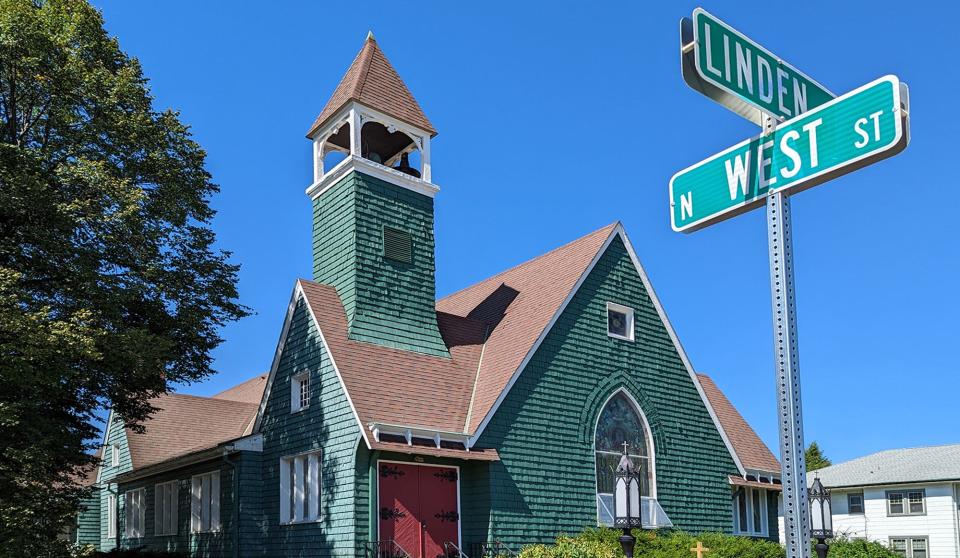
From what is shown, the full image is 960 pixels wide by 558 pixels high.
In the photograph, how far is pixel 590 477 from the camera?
70.7 feet

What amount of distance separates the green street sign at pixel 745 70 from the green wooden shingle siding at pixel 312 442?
49.1 ft

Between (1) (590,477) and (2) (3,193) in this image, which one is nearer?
(2) (3,193)

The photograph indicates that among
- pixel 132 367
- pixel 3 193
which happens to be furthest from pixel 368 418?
pixel 3 193

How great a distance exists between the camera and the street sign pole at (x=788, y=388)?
4.17 meters

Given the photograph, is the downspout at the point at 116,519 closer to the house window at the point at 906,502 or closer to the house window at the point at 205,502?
the house window at the point at 205,502

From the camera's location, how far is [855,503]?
44281mm

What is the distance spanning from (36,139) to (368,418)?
1056cm

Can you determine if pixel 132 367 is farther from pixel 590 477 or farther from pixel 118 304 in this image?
pixel 590 477

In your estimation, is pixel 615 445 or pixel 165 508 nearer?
pixel 615 445

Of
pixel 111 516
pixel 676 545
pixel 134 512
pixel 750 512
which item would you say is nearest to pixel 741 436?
pixel 750 512

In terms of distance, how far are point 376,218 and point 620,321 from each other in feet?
23.3

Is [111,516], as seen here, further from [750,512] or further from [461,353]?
→ [750,512]

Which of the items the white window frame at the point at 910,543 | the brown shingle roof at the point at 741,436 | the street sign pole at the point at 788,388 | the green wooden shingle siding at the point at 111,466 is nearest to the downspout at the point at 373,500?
the brown shingle roof at the point at 741,436

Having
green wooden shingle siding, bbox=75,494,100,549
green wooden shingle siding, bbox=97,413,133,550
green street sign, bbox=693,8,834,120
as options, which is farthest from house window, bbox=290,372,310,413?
green wooden shingle siding, bbox=75,494,100,549
